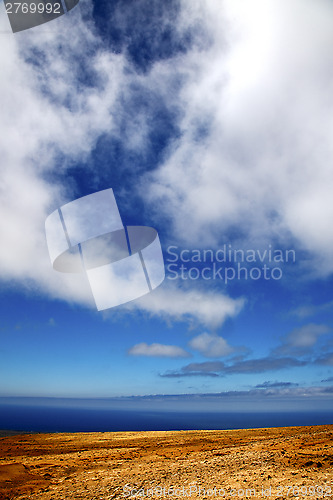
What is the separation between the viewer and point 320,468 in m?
11.2

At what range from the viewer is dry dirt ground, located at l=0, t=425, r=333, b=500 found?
1035 centimetres

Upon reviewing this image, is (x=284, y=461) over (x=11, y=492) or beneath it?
over

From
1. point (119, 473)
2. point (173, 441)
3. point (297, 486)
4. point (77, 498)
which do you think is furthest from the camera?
point (173, 441)

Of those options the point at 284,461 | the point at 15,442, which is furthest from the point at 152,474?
the point at 15,442

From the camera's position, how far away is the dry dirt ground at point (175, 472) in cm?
1035

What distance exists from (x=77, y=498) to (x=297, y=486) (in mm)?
8267

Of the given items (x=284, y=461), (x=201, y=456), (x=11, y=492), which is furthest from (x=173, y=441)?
(x=11, y=492)

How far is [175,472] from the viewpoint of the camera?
12.5 metres

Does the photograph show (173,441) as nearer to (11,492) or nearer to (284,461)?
(284,461)

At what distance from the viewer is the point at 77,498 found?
1084 centimetres

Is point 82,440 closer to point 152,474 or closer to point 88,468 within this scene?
point 88,468

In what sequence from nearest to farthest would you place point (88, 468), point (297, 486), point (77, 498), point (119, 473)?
point (297, 486) → point (77, 498) → point (119, 473) → point (88, 468)

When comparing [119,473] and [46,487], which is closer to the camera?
[46,487]

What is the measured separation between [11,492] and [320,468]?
12.9 m
